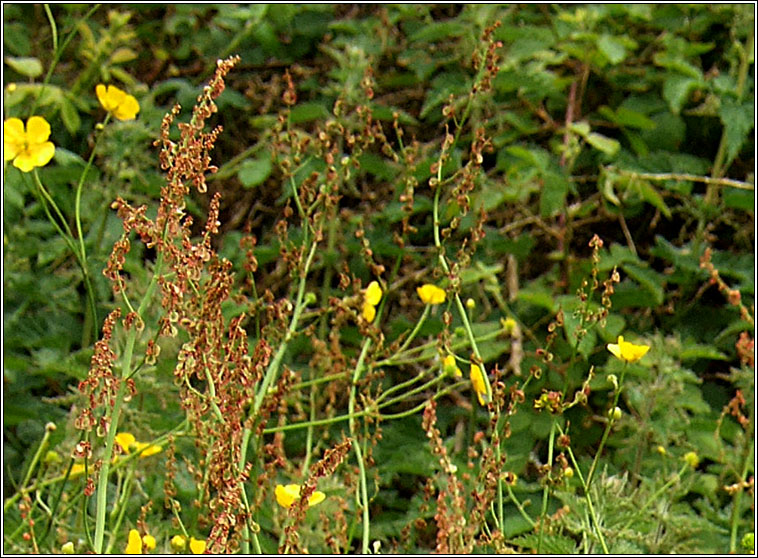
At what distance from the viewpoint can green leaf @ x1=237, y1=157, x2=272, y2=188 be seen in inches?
72.2

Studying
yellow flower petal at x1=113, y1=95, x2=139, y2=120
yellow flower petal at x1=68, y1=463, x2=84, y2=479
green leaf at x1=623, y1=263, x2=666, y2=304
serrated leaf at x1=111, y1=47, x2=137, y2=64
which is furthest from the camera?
serrated leaf at x1=111, y1=47, x2=137, y2=64

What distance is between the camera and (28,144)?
1.14 m

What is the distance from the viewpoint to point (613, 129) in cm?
209

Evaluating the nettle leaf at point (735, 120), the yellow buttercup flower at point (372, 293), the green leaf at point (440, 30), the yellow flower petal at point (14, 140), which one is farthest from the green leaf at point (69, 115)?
the nettle leaf at point (735, 120)

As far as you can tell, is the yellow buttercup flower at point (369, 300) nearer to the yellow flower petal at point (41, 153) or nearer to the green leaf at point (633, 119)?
the yellow flower petal at point (41, 153)

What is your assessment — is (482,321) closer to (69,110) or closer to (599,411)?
(599,411)

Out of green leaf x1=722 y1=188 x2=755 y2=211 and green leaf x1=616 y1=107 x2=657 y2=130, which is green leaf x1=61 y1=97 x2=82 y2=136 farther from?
green leaf x1=722 y1=188 x2=755 y2=211

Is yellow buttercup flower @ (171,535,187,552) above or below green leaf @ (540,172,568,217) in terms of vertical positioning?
below

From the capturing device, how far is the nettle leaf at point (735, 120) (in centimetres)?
175

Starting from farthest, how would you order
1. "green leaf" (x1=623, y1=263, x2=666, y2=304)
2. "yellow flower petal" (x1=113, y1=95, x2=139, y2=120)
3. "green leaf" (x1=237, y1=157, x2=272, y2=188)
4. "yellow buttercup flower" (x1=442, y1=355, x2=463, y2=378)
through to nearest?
"green leaf" (x1=237, y1=157, x2=272, y2=188) < "green leaf" (x1=623, y1=263, x2=666, y2=304) < "yellow flower petal" (x1=113, y1=95, x2=139, y2=120) < "yellow buttercup flower" (x1=442, y1=355, x2=463, y2=378)

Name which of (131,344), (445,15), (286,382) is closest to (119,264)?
(131,344)

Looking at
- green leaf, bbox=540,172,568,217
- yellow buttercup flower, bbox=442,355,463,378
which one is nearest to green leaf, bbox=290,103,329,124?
green leaf, bbox=540,172,568,217

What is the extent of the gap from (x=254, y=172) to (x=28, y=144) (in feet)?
2.41

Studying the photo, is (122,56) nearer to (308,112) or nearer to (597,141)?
(308,112)
